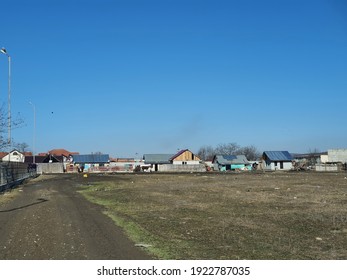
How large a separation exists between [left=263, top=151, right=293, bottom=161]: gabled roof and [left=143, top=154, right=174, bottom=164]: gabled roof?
28801mm

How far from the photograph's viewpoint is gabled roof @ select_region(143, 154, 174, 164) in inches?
4672

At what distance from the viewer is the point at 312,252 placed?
27.0 feet

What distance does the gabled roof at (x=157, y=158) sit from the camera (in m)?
119

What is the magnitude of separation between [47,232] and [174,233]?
337 cm

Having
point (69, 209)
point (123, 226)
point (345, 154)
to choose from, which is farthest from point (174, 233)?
point (345, 154)

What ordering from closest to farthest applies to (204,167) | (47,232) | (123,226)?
(47,232)
(123,226)
(204,167)

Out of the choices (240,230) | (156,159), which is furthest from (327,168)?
(240,230)

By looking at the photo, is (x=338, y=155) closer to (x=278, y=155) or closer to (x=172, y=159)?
(x=278, y=155)

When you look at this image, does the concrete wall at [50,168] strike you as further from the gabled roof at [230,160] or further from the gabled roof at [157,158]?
the gabled roof at [230,160]

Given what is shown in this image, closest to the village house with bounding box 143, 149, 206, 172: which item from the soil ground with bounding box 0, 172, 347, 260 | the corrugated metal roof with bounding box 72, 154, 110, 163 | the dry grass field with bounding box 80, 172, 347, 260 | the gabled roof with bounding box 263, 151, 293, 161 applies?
the corrugated metal roof with bounding box 72, 154, 110, 163

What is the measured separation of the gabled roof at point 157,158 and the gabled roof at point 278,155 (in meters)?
28.8

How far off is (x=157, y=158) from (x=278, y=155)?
115 ft

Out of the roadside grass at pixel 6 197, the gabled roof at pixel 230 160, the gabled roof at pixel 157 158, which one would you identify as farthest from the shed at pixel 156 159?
the roadside grass at pixel 6 197
